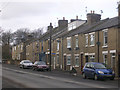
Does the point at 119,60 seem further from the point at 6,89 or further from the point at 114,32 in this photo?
the point at 6,89

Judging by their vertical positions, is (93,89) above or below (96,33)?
below

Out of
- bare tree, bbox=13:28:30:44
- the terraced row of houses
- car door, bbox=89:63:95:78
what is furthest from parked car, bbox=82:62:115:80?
bare tree, bbox=13:28:30:44

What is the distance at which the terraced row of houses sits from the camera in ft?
89.8

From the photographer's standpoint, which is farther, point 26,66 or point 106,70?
point 26,66

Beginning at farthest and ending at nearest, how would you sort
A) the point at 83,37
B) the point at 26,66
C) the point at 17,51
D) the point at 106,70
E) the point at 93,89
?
the point at 17,51, the point at 26,66, the point at 83,37, the point at 106,70, the point at 93,89

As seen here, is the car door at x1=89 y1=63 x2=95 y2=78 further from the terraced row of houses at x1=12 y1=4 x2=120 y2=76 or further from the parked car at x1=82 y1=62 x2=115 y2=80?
the terraced row of houses at x1=12 y1=4 x2=120 y2=76

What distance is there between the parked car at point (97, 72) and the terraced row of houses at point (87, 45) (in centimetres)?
396

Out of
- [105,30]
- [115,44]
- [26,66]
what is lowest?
[26,66]

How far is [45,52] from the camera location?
50.0 m

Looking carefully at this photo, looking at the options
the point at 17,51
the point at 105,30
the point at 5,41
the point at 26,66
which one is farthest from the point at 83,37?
the point at 5,41

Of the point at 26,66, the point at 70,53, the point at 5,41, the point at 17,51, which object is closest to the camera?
the point at 70,53

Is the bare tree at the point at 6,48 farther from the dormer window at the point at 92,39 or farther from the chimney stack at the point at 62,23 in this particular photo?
the dormer window at the point at 92,39

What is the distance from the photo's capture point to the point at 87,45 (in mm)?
33219

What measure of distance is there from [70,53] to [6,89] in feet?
79.1
